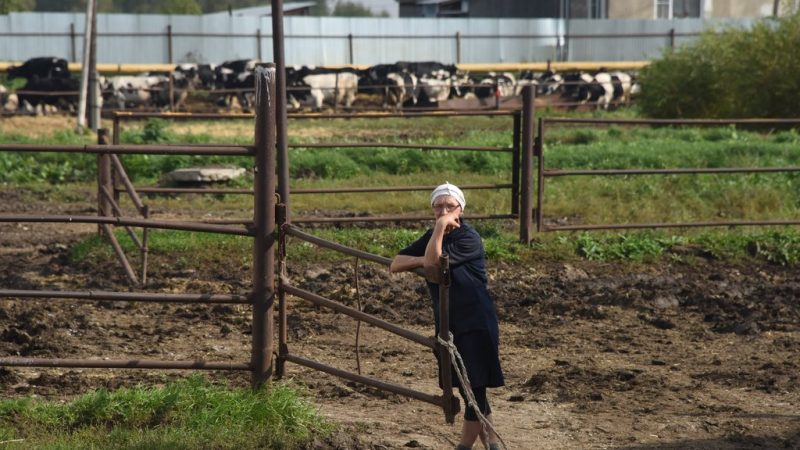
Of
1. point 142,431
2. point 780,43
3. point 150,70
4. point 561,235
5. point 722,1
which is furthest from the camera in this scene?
point 722,1

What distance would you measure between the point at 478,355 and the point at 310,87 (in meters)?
24.0

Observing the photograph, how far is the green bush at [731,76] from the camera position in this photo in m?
23.6

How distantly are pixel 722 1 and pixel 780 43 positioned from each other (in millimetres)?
28236

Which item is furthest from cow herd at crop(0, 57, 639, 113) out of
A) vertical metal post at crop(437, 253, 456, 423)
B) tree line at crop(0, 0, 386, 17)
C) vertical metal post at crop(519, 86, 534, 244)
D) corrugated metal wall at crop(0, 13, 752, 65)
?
tree line at crop(0, 0, 386, 17)

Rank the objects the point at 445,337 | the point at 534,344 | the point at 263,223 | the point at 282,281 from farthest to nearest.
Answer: the point at 534,344, the point at 282,281, the point at 263,223, the point at 445,337

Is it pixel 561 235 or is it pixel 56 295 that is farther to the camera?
pixel 561 235

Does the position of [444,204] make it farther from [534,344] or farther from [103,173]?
[103,173]

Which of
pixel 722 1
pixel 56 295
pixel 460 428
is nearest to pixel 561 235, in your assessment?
pixel 460 428

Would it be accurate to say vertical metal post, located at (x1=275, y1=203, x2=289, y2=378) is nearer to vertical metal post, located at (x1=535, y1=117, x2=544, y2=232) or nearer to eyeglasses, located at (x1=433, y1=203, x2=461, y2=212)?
eyeglasses, located at (x1=433, y1=203, x2=461, y2=212)

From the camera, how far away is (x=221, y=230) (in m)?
6.23

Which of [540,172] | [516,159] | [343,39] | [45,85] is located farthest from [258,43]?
[540,172]

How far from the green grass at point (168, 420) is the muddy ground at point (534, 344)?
0.29 metres

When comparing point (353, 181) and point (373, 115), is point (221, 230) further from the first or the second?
point (353, 181)

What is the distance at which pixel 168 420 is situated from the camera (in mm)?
5992
